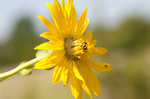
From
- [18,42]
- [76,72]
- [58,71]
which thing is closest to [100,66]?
[76,72]

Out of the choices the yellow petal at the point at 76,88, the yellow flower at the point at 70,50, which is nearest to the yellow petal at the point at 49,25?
the yellow flower at the point at 70,50

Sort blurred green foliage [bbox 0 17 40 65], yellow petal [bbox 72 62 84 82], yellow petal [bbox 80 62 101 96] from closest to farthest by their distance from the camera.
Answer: yellow petal [bbox 72 62 84 82]
yellow petal [bbox 80 62 101 96]
blurred green foliage [bbox 0 17 40 65]

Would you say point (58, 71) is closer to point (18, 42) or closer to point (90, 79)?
point (90, 79)

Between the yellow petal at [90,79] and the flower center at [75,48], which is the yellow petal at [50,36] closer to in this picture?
the flower center at [75,48]

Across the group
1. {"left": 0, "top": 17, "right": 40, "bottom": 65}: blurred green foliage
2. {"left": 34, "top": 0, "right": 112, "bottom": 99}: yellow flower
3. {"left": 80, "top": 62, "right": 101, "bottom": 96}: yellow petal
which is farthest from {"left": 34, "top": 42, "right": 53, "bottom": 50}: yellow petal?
{"left": 0, "top": 17, "right": 40, "bottom": 65}: blurred green foliage

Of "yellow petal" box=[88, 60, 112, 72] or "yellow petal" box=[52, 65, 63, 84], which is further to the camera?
"yellow petal" box=[88, 60, 112, 72]

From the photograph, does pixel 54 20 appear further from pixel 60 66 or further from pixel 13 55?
pixel 13 55

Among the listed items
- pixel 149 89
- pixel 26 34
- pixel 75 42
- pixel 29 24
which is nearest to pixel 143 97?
pixel 149 89

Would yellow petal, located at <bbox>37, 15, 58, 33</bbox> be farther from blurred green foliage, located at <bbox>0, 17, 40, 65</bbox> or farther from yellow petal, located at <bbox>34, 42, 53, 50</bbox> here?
blurred green foliage, located at <bbox>0, 17, 40, 65</bbox>
